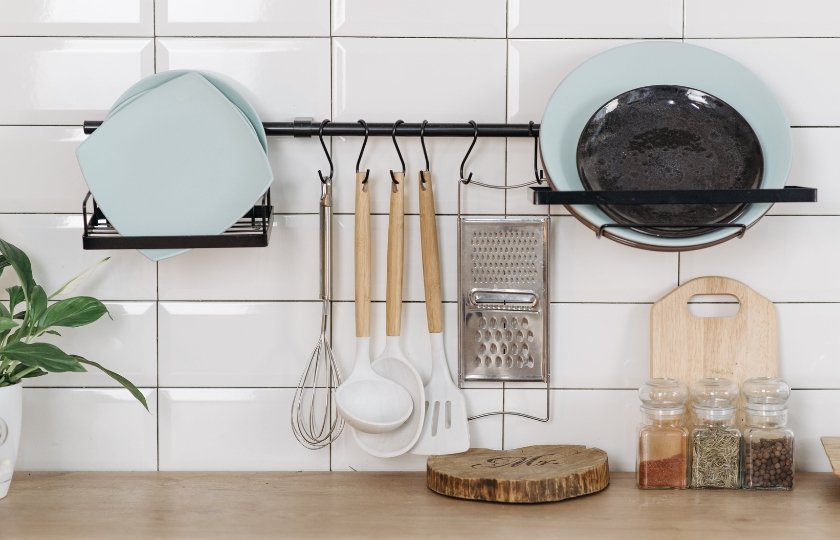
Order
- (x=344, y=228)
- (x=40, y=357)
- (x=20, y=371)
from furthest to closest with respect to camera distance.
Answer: (x=344, y=228), (x=20, y=371), (x=40, y=357)

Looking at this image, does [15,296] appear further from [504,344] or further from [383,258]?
[504,344]

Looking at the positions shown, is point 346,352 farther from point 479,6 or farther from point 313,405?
point 479,6

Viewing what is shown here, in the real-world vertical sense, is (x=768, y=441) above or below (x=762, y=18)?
below

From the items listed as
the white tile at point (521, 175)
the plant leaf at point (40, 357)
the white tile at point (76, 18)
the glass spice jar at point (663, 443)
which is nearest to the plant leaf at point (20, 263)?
the plant leaf at point (40, 357)

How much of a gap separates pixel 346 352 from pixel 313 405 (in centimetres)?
10

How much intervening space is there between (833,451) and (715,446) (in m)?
0.18

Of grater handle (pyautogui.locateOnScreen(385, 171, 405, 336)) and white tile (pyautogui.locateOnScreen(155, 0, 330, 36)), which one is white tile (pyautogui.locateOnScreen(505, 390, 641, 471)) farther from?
white tile (pyautogui.locateOnScreen(155, 0, 330, 36))

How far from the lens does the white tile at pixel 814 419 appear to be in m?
1.38

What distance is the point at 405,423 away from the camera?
1335 millimetres

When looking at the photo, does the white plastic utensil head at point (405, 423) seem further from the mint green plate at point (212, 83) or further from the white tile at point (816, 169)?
the white tile at point (816, 169)

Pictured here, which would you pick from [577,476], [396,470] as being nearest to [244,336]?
[396,470]

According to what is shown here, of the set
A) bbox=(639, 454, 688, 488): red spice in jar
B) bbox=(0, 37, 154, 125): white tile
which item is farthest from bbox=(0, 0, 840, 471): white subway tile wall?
bbox=(639, 454, 688, 488): red spice in jar

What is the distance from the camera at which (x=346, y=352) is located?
1.38m

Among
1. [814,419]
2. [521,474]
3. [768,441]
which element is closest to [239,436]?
[521,474]
